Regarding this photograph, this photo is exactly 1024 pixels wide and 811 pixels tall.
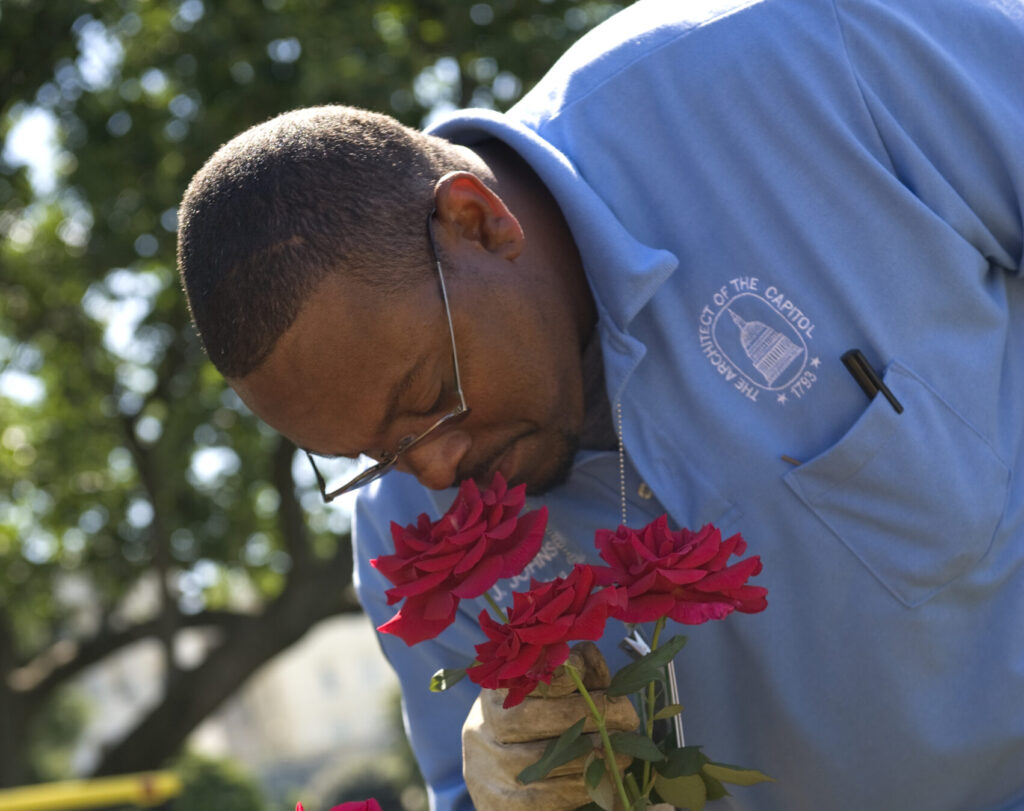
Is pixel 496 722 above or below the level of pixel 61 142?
above

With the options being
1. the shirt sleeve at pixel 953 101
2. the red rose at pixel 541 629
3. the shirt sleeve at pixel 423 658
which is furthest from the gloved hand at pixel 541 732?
the shirt sleeve at pixel 953 101

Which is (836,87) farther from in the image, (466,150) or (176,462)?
(176,462)

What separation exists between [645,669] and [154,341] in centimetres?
1119

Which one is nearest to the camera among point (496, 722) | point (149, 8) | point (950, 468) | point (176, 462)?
point (496, 722)

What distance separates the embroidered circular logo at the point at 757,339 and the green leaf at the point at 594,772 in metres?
0.71

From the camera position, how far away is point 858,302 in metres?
2.07

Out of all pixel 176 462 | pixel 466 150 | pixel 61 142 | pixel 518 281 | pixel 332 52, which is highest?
pixel 466 150

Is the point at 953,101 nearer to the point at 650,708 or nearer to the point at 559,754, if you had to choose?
the point at 650,708

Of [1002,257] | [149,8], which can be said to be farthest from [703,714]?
[149,8]

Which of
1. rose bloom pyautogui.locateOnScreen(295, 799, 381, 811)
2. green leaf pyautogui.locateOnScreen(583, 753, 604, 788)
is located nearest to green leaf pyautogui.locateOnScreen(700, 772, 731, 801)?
green leaf pyautogui.locateOnScreen(583, 753, 604, 788)

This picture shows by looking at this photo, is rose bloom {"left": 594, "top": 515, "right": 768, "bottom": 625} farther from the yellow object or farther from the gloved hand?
the yellow object

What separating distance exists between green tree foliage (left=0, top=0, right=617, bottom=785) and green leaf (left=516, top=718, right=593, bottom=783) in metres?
6.93

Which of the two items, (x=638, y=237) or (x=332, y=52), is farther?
(x=332, y=52)

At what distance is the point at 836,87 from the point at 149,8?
9.12 meters
